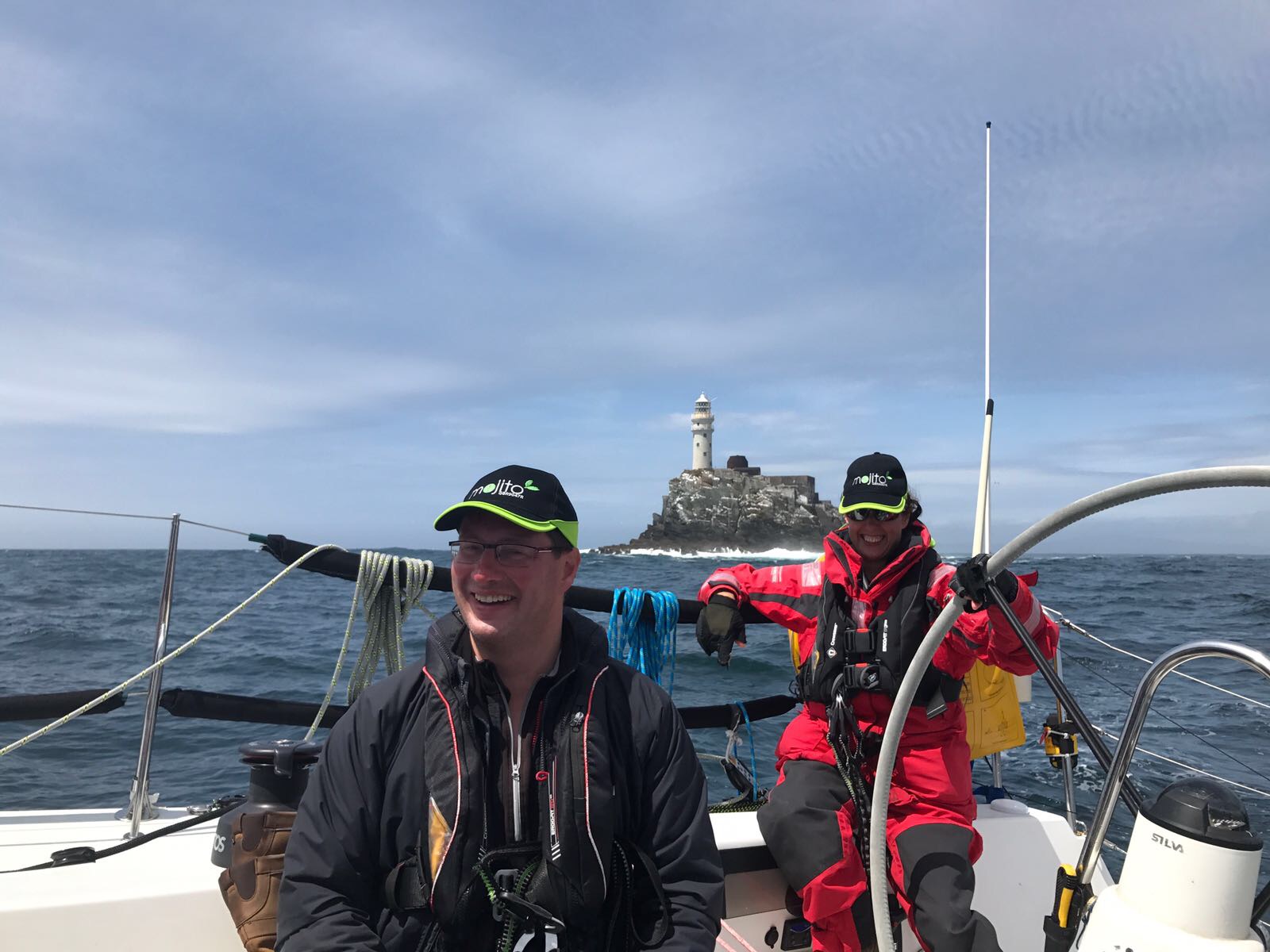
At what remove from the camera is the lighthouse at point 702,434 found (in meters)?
93.9

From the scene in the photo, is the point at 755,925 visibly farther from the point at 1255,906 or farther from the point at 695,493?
the point at 695,493

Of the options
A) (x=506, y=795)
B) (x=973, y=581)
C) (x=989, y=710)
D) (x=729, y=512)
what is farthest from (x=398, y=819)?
(x=729, y=512)

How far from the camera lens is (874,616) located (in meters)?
2.84

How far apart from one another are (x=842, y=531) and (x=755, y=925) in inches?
54.1

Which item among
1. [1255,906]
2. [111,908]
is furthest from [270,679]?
[1255,906]

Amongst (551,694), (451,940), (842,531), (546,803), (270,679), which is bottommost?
(270,679)

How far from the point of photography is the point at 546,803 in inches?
67.6

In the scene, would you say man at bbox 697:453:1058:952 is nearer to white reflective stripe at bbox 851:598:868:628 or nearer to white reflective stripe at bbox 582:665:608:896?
white reflective stripe at bbox 851:598:868:628

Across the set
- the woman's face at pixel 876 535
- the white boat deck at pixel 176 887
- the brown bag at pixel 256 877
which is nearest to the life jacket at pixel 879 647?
the woman's face at pixel 876 535

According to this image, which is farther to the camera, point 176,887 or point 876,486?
point 876,486

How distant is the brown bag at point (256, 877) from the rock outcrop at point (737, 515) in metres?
91.7

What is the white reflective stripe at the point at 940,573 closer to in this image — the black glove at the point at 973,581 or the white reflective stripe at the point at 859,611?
the white reflective stripe at the point at 859,611

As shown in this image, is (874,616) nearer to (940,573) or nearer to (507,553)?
(940,573)

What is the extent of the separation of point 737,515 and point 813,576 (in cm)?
9155
